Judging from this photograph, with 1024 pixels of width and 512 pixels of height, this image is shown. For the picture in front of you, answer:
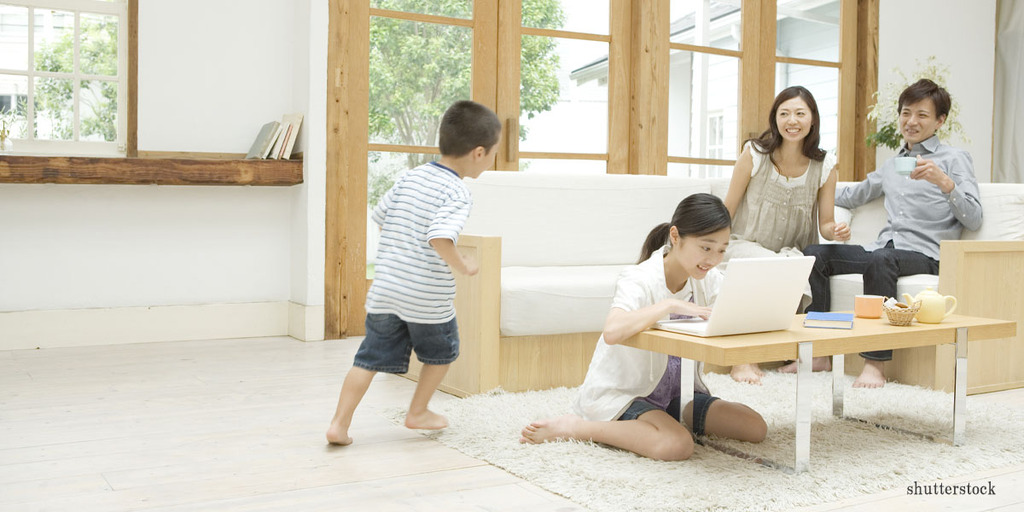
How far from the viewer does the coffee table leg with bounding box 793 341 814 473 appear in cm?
203

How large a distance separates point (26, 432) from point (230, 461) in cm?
67

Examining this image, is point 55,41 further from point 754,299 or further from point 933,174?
point 933,174

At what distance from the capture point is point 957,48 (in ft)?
19.2

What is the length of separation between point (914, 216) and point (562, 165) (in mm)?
1867

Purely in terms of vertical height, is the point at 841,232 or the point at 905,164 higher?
the point at 905,164

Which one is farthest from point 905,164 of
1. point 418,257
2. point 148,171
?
point 148,171

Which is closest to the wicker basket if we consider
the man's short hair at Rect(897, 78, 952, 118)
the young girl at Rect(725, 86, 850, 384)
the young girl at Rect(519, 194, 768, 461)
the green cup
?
the young girl at Rect(519, 194, 768, 461)

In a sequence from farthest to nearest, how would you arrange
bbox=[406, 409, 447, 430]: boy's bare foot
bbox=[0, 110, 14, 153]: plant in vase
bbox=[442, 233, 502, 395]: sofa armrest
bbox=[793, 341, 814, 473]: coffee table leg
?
bbox=[0, 110, 14, 153]: plant in vase → bbox=[442, 233, 502, 395]: sofa armrest → bbox=[406, 409, 447, 430]: boy's bare foot → bbox=[793, 341, 814, 473]: coffee table leg

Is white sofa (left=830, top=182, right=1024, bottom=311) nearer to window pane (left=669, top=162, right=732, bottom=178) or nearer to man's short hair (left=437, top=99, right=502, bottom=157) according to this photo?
man's short hair (left=437, top=99, right=502, bottom=157)

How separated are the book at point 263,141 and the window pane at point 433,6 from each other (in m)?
0.75

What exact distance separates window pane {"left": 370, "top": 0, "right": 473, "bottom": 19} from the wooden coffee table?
2.72 metres

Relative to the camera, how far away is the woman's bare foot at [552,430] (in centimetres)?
232

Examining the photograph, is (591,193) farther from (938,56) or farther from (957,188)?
(938,56)

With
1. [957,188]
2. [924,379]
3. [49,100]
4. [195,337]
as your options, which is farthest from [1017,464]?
[49,100]
